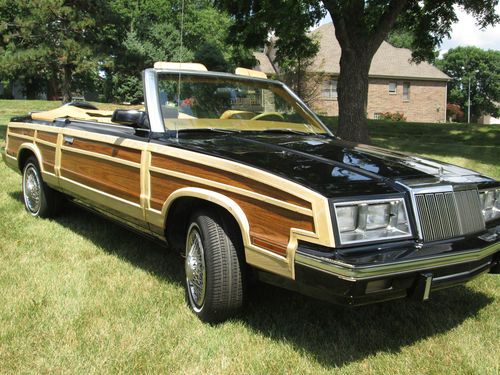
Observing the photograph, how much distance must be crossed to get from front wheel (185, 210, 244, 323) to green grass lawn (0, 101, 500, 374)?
0.44 feet

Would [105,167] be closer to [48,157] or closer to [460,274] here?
[48,157]

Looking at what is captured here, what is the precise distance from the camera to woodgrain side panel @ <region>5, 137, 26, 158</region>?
575 cm

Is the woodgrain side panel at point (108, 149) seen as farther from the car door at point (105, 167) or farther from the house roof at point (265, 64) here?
the house roof at point (265, 64)

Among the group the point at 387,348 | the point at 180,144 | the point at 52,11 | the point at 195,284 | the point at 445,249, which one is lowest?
the point at 387,348

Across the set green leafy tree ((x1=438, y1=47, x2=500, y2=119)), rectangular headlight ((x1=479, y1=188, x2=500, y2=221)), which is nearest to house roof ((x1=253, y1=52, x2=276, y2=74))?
rectangular headlight ((x1=479, y1=188, x2=500, y2=221))

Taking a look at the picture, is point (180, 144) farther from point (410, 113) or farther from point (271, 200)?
point (410, 113)

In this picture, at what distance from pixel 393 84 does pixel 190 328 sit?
4004 cm

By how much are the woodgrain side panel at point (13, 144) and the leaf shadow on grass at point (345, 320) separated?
262 cm

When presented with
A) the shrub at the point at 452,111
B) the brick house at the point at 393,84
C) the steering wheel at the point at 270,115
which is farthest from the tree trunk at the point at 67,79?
the shrub at the point at 452,111

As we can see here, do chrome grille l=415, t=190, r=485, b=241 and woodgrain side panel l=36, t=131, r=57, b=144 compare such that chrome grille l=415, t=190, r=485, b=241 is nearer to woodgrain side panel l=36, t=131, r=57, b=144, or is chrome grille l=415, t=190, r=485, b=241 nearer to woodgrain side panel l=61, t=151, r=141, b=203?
woodgrain side panel l=61, t=151, r=141, b=203

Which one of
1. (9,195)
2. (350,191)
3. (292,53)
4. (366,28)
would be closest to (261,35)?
(292,53)

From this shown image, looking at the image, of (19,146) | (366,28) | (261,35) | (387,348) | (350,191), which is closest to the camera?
(350,191)

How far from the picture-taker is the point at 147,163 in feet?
11.7

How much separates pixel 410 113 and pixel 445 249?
4116 cm
